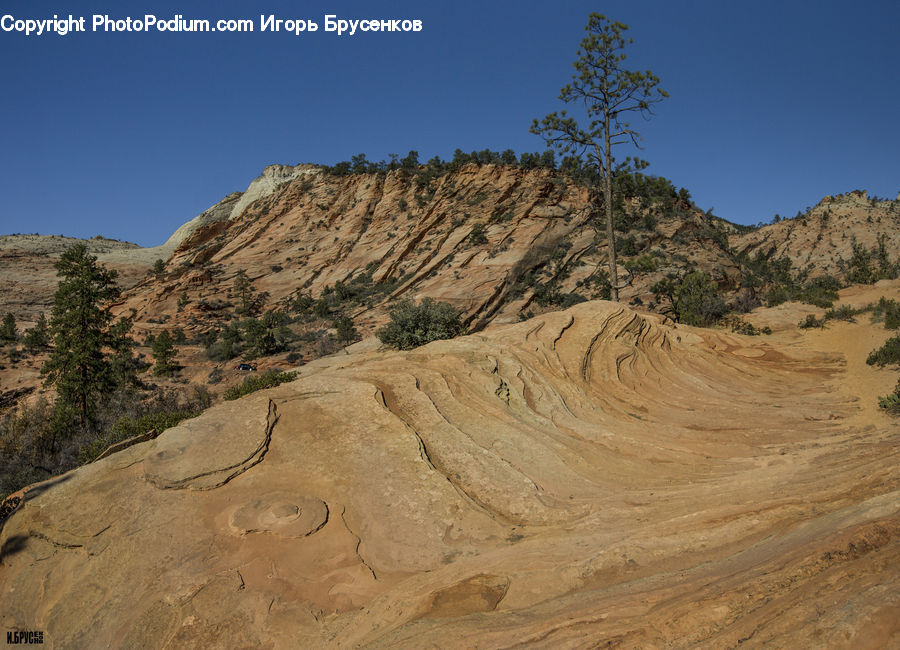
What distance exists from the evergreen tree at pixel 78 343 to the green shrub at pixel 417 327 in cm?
1065

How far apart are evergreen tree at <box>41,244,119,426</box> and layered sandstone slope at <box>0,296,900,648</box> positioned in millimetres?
13654

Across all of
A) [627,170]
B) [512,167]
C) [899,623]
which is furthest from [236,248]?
[899,623]

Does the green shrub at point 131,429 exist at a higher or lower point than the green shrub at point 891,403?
lower

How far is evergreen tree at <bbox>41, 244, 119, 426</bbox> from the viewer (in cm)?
1695

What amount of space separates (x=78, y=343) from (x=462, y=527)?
1833cm

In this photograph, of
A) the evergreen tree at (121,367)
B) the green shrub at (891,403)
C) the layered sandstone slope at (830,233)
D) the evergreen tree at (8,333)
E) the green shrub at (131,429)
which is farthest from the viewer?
the layered sandstone slope at (830,233)

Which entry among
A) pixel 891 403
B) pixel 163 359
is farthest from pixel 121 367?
pixel 891 403

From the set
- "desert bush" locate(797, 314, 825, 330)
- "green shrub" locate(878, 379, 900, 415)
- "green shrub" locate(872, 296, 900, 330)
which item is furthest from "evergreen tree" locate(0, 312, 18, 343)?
"green shrub" locate(872, 296, 900, 330)

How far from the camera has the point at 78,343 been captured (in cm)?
1755

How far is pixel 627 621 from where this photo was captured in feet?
10.8

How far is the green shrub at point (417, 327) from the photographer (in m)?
13.8

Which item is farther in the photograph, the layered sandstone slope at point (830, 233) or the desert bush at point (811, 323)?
the layered sandstone slope at point (830, 233)

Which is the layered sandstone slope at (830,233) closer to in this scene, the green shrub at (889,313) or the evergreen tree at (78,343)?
the green shrub at (889,313)

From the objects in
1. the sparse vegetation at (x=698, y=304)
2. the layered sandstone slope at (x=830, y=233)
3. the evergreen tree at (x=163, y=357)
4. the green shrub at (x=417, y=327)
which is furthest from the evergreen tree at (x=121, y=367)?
the layered sandstone slope at (x=830, y=233)
